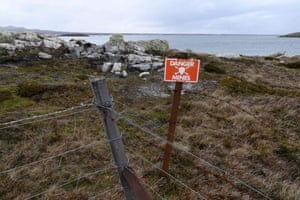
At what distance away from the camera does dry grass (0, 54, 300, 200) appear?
302 cm

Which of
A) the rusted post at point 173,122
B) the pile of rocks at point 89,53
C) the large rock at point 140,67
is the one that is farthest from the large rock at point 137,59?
the rusted post at point 173,122

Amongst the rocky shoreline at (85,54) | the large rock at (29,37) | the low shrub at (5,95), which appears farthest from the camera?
the large rock at (29,37)

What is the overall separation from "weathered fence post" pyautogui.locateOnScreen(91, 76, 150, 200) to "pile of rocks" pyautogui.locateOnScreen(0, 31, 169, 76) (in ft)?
25.1

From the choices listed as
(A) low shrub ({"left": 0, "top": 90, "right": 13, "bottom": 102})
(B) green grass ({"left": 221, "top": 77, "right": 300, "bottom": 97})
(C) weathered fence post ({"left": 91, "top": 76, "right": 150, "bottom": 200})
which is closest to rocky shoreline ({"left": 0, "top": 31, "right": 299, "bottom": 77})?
(B) green grass ({"left": 221, "top": 77, "right": 300, "bottom": 97})

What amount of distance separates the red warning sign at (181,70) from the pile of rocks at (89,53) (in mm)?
6856

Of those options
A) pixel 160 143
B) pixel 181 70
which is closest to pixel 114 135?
pixel 181 70

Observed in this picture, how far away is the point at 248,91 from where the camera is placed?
7621mm

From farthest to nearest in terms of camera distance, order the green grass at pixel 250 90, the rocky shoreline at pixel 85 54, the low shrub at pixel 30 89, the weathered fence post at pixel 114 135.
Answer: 1. the rocky shoreline at pixel 85 54
2. the green grass at pixel 250 90
3. the low shrub at pixel 30 89
4. the weathered fence post at pixel 114 135

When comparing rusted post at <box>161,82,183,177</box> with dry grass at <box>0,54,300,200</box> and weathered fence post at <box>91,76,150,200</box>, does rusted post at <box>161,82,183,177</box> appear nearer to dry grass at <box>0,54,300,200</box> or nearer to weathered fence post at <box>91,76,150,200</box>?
dry grass at <box>0,54,300,200</box>

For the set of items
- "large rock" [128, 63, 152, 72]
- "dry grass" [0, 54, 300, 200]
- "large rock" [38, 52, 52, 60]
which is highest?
"large rock" [38, 52, 52, 60]

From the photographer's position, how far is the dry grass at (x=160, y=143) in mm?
3018

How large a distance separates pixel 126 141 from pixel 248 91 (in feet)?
18.2

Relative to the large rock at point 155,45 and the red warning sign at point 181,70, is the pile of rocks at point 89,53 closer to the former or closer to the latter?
the large rock at point 155,45

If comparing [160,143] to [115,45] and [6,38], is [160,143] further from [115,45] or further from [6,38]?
[6,38]
